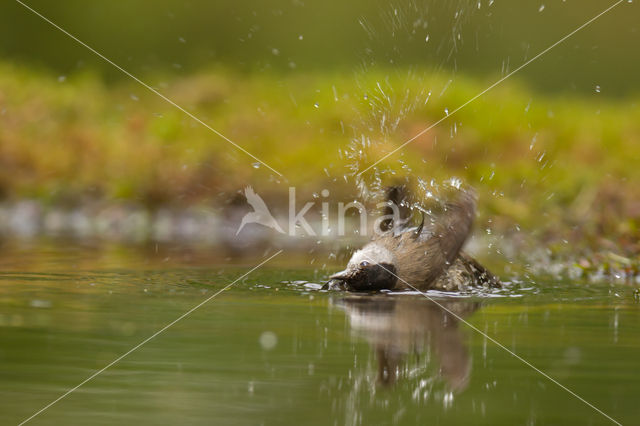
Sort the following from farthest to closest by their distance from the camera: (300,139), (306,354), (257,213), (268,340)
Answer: (300,139)
(257,213)
(268,340)
(306,354)

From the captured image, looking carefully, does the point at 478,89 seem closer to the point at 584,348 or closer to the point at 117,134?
the point at 117,134

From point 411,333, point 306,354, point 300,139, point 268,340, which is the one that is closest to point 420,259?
point 411,333

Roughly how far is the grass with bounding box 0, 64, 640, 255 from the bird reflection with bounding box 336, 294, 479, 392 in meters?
4.31

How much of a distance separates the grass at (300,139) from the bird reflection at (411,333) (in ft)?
14.1

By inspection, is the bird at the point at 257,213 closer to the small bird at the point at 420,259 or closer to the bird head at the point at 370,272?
the small bird at the point at 420,259

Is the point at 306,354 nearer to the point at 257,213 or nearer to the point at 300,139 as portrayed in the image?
the point at 257,213

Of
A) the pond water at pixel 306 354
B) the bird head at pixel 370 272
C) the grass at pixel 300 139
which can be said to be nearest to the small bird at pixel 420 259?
the bird head at pixel 370 272

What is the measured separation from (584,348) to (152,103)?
894 cm

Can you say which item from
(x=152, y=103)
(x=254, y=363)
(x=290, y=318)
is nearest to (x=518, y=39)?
(x=152, y=103)

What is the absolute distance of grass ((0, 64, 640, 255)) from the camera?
941cm

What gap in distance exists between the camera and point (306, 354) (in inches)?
119

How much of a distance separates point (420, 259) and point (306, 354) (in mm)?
1739

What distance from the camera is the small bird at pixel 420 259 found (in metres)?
4.63

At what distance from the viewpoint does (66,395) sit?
2.42m
